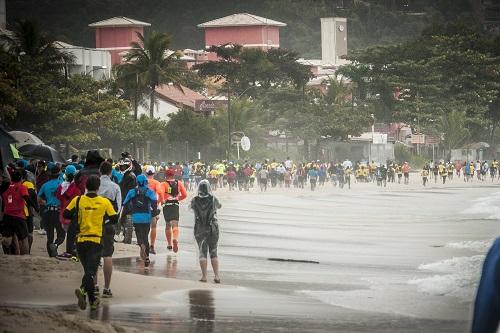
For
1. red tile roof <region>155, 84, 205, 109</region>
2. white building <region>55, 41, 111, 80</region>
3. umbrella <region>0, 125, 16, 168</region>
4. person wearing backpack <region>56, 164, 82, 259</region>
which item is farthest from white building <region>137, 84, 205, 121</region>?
person wearing backpack <region>56, 164, 82, 259</region>

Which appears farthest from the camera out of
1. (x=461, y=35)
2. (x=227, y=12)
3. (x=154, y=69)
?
(x=227, y=12)

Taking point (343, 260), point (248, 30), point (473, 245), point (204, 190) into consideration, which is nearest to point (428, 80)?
point (248, 30)

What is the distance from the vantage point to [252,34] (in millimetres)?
156000

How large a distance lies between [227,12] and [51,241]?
177388mm

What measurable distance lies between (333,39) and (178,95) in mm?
70689

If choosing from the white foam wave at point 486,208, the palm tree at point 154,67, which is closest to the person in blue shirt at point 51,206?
the white foam wave at point 486,208

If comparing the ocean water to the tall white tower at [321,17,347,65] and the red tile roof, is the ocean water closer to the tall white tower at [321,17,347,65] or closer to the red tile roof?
the red tile roof

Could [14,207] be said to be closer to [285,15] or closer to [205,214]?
[205,214]

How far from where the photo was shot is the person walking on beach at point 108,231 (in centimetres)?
1320

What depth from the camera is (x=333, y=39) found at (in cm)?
16825

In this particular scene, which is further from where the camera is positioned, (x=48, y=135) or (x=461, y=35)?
(x=461, y=35)

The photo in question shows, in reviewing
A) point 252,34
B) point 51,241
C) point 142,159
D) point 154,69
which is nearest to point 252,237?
point 51,241

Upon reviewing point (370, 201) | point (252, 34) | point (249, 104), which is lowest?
point (370, 201)

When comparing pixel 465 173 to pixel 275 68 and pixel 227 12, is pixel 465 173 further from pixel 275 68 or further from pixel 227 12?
pixel 227 12
